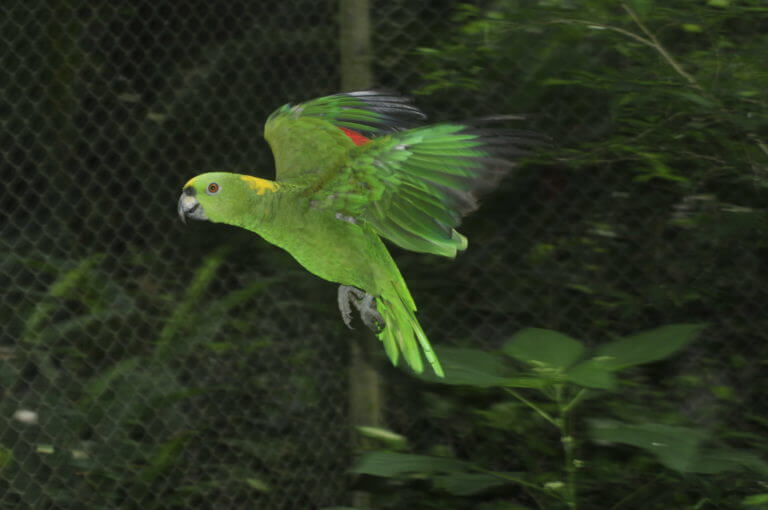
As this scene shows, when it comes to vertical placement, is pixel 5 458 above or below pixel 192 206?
below

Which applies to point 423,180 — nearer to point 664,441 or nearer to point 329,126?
point 329,126

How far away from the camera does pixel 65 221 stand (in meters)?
2.57

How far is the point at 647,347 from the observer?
1.32 m

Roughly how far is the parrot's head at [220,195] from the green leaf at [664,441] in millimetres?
885

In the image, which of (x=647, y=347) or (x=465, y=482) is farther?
(x=465, y=482)

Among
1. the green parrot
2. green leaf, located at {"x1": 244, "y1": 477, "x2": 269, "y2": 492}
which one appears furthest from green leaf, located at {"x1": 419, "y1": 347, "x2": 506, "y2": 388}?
green leaf, located at {"x1": 244, "y1": 477, "x2": 269, "y2": 492}

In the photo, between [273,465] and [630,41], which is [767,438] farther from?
[273,465]

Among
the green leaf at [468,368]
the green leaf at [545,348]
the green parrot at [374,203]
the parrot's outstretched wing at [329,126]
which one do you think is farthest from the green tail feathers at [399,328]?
the green leaf at [545,348]

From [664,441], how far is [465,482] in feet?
1.34

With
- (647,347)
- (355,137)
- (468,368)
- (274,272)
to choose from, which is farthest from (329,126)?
(274,272)

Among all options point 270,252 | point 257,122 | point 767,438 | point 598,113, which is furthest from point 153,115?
point 767,438

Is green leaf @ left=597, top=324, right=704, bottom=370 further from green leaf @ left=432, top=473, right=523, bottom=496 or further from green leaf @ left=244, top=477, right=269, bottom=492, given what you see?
green leaf @ left=244, top=477, right=269, bottom=492

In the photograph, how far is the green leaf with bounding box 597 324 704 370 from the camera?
128 cm

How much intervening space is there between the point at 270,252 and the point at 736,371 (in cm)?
155
